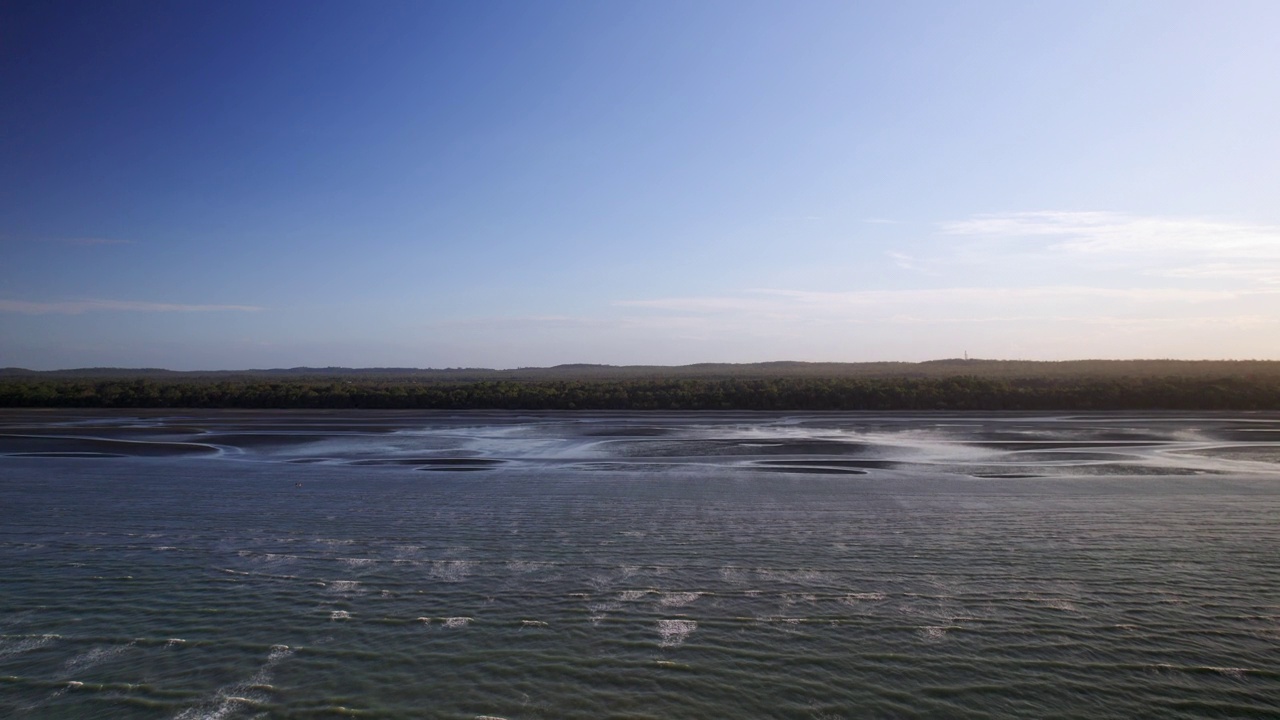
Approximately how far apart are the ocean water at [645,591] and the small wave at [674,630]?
0.11 ft

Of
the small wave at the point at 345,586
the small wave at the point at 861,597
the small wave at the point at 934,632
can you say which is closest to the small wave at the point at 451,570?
the small wave at the point at 345,586

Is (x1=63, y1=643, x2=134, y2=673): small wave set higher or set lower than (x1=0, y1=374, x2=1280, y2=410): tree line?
lower

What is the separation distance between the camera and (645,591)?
338 inches

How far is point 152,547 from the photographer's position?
421 inches

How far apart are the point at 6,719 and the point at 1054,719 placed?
7293 millimetres

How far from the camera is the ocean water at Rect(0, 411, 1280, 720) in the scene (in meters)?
6.15

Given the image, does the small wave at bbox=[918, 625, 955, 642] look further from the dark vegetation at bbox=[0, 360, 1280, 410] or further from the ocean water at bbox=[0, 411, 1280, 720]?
the dark vegetation at bbox=[0, 360, 1280, 410]

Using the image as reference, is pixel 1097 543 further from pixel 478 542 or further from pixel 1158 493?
pixel 478 542

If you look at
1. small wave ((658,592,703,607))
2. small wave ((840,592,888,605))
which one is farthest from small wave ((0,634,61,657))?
small wave ((840,592,888,605))

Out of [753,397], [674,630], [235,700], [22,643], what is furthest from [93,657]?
[753,397]

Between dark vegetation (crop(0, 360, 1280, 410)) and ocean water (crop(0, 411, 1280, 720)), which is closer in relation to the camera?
ocean water (crop(0, 411, 1280, 720))

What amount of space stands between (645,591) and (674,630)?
120 centimetres

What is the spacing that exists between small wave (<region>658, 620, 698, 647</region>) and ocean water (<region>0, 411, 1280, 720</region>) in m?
0.03

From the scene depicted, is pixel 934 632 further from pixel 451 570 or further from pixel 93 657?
pixel 93 657
